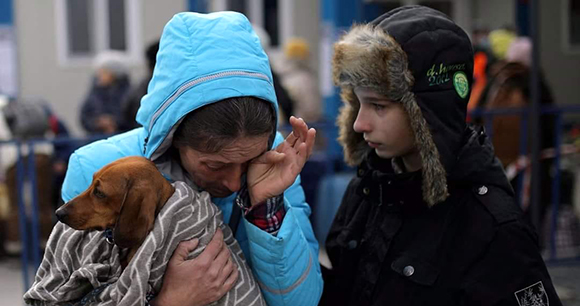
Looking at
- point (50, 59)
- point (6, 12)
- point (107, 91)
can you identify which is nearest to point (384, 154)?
point (6, 12)

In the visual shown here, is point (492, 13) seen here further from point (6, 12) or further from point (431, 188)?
point (431, 188)

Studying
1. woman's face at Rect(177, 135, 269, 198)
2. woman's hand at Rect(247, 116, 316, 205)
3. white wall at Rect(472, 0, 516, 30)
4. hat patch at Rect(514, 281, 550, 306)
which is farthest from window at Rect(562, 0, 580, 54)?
white wall at Rect(472, 0, 516, 30)

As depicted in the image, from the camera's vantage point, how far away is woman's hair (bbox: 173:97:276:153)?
207cm

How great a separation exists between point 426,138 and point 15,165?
4667mm

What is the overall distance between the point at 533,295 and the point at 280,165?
2.50 feet

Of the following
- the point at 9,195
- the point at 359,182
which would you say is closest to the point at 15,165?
the point at 9,195

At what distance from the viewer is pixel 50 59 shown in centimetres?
1373

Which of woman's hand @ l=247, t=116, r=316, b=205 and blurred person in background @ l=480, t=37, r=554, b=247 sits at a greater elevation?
woman's hand @ l=247, t=116, r=316, b=205

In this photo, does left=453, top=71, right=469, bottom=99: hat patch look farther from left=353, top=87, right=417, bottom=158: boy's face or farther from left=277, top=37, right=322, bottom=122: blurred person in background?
left=277, top=37, right=322, bottom=122: blurred person in background

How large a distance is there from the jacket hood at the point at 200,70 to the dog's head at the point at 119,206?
0.53 feet

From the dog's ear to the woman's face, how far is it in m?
0.20

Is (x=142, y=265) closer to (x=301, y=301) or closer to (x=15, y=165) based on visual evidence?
(x=301, y=301)

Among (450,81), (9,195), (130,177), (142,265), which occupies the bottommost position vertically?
(9,195)

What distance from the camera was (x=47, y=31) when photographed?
13.7m
